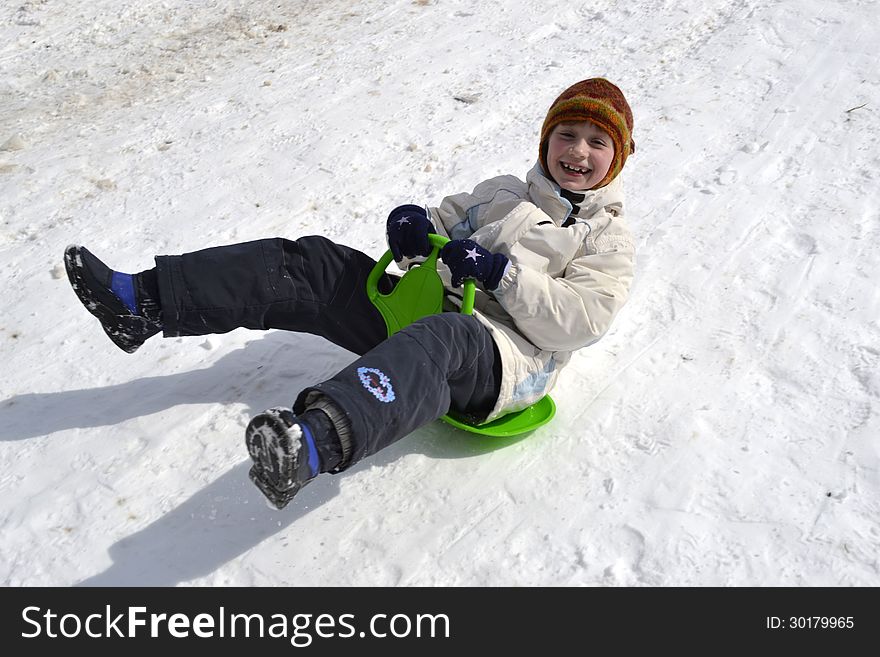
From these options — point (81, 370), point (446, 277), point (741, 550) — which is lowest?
point (741, 550)

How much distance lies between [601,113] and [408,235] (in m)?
0.68

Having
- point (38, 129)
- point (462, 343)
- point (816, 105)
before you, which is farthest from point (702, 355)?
point (38, 129)

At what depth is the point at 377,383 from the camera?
1.98 metres

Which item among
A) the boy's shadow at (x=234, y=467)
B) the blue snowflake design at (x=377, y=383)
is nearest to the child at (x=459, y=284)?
the blue snowflake design at (x=377, y=383)

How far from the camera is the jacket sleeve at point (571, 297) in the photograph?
2311 millimetres

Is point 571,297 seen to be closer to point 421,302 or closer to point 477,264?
point 477,264

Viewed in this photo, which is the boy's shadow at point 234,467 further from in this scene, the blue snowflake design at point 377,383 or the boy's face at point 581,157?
the boy's face at point 581,157

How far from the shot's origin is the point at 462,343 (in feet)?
7.22

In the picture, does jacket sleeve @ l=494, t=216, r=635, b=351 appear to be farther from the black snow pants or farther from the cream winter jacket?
the black snow pants

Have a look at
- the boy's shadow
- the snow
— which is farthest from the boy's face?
the boy's shadow

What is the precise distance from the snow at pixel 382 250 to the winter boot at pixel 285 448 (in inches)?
14.2

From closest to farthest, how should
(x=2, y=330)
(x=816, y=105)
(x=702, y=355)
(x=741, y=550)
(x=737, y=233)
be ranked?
(x=741, y=550)
(x=702, y=355)
(x=2, y=330)
(x=737, y=233)
(x=816, y=105)

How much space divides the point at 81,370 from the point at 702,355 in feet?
6.51

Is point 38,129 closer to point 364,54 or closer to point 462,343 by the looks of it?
point 364,54
